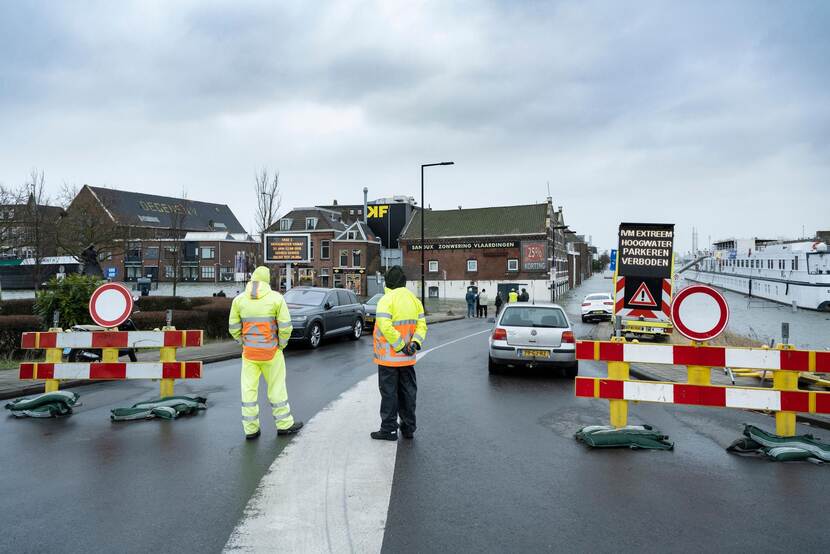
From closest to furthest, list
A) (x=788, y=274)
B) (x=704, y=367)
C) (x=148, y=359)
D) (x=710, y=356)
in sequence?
(x=710, y=356) < (x=704, y=367) < (x=148, y=359) < (x=788, y=274)

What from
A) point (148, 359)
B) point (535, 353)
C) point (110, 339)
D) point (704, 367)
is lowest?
point (148, 359)

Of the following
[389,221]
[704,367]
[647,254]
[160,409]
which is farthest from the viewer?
[389,221]

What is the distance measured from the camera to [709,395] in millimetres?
5941

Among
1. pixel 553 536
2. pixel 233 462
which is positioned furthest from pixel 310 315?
pixel 553 536

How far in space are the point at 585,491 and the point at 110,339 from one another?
6051 mm

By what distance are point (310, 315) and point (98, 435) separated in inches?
369

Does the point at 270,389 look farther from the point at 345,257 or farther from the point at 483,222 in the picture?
the point at 483,222

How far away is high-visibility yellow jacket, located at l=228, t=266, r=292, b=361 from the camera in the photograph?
6.23 m

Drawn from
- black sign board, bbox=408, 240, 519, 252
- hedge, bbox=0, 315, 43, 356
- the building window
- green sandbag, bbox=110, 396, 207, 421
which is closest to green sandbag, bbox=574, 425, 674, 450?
green sandbag, bbox=110, 396, 207, 421

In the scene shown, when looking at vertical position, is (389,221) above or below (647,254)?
above

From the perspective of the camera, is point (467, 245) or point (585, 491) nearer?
point (585, 491)

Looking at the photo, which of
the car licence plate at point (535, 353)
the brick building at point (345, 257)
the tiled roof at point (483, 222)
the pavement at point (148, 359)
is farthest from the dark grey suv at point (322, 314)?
the tiled roof at point (483, 222)

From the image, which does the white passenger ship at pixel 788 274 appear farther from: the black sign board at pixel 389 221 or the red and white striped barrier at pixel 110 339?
the red and white striped barrier at pixel 110 339

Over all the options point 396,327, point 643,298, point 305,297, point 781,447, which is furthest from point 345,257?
point 781,447
